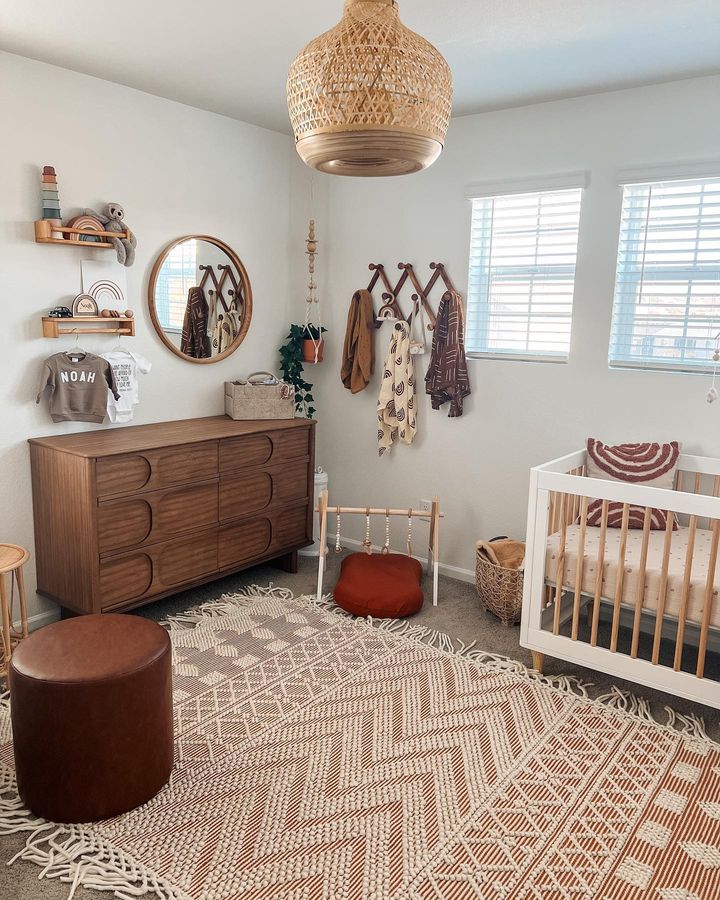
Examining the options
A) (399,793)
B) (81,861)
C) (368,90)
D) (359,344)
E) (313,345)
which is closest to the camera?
(368,90)

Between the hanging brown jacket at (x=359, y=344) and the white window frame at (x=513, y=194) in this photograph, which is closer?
the white window frame at (x=513, y=194)

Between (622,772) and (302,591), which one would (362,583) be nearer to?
(302,591)

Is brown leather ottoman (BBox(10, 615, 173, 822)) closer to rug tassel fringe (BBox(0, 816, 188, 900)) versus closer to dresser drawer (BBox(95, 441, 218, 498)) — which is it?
rug tassel fringe (BBox(0, 816, 188, 900))

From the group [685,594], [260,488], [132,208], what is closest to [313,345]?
[260,488]

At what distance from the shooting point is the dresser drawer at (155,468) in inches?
112

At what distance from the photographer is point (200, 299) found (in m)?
3.69

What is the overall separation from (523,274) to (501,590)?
5.01ft

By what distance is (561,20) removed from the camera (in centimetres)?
237

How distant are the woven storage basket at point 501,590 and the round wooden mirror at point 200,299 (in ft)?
5.88

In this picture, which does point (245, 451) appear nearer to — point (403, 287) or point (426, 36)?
point (403, 287)

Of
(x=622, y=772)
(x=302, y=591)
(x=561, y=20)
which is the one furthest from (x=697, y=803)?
(x=561, y=20)

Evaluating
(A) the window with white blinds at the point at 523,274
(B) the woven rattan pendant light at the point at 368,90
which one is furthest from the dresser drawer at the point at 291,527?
(B) the woven rattan pendant light at the point at 368,90

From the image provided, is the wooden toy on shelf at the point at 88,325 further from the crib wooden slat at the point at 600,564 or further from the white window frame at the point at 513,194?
the crib wooden slat at the point at 600,564

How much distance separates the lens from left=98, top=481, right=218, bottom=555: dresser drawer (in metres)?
2.89
